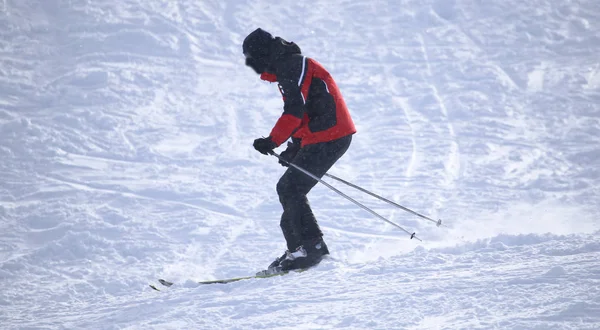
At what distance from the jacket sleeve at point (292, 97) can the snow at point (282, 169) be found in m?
1.05

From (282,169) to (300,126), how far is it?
14.4 feet

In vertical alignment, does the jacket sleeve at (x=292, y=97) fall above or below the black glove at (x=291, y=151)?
above

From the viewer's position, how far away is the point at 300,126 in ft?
16.9

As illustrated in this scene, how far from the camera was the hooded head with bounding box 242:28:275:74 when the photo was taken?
4.98 metres

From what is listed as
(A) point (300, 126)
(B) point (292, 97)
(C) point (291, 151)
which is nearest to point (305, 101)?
(B) point (292, 97)

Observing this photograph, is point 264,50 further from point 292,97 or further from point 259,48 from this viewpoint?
point 292,97

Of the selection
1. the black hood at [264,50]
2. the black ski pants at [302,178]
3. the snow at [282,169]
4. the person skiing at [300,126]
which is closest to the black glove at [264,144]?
the person skiing at [300,126]

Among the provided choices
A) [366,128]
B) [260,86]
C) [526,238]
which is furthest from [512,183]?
[260,86]

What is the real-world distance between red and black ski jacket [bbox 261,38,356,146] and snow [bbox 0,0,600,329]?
1011 mm

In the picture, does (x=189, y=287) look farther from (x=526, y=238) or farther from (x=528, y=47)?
(x=528, y=47)

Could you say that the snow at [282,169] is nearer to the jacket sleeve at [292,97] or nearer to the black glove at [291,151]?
the black glove at [291,151]

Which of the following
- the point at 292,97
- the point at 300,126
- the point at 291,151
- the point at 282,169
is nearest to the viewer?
the point at 292,97

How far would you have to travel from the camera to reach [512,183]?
9141 mm

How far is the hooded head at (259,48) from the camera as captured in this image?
16.4ft
